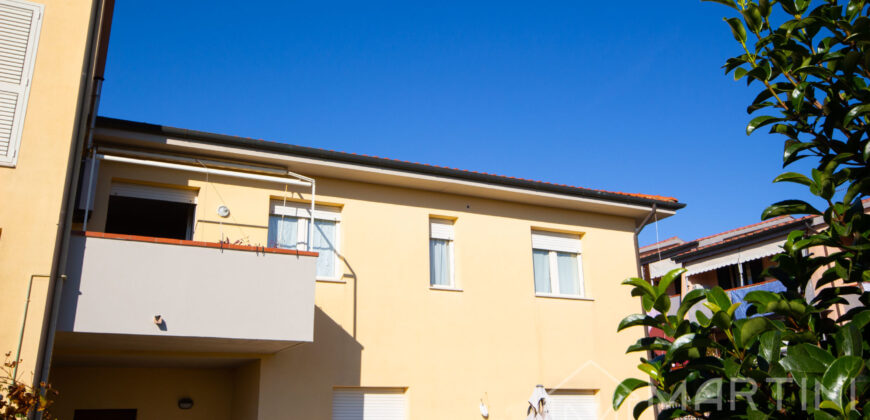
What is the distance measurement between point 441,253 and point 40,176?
792 cm

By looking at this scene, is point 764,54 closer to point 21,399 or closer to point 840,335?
point 840,335

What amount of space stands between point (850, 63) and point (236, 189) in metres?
11.3

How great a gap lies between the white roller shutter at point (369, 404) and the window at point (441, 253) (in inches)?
96.7

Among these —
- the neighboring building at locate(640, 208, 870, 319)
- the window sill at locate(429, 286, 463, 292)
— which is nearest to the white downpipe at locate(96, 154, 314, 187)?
the window sill at locate(429, 286, 463, 292)

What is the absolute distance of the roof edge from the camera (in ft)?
40.0

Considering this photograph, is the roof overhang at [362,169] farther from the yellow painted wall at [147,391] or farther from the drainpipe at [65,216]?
the yellow painted wall at [147,391]

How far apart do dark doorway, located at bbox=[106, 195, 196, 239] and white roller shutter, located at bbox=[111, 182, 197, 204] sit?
176mm

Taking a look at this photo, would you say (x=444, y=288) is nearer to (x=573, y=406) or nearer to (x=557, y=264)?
(x=557, y=264)

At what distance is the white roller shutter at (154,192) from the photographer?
12370 millimetres

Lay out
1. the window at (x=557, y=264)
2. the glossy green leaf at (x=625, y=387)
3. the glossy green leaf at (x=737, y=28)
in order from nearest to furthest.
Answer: the glossy green leaf at (x=625, y=387) < the glossy green leaf at (x=737, y=28) < the window at (x=557, y=264)

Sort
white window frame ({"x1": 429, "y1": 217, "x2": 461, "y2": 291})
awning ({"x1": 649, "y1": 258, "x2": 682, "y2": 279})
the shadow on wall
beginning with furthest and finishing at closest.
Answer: awning ({"x1": 649, "y1": 258, "x2": 682, "y2": 279}) < white window frame ({"x1": 429, "y1": 217, "x2": 461, "y2": 291}) < the shadow on wall

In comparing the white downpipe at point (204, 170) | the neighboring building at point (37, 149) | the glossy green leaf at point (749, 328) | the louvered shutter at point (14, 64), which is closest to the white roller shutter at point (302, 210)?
the white downpipe at point (204, 170)

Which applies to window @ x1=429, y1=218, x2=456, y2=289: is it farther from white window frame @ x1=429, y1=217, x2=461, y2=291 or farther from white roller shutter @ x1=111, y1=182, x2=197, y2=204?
white roller shutter @ x1=111, y1=182, x2=197, y2=204

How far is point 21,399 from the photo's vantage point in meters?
7.41
